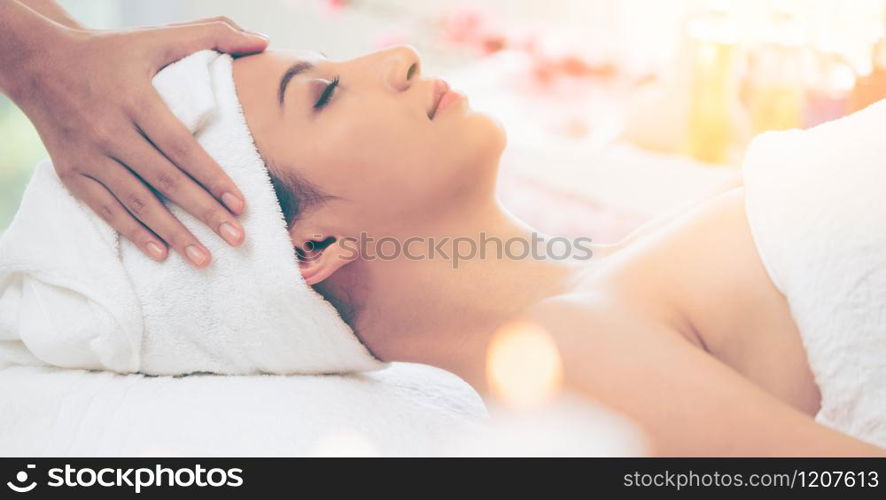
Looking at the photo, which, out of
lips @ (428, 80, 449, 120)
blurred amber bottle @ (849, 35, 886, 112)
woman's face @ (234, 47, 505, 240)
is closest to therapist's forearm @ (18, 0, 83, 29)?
woman's face @ (234, 47, 505, 240)

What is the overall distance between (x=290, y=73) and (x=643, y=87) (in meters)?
1.15

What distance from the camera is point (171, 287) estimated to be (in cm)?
120

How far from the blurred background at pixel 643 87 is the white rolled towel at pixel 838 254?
0.58 metres

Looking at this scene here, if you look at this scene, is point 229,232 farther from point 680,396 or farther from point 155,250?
point 680,396

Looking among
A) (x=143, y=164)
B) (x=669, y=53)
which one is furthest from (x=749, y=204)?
(x=669, y=53)

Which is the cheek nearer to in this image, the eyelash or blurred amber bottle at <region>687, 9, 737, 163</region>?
the eyelash

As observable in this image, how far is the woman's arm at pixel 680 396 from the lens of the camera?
3.21ft

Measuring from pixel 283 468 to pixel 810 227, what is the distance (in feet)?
2.24

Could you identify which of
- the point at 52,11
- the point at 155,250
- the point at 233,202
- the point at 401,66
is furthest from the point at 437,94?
the point at 52,11

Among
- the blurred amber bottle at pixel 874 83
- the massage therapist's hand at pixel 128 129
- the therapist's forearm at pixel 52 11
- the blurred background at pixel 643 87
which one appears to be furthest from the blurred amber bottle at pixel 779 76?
the therapist's forearm at pixel 52 11

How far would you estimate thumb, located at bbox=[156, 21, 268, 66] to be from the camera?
130 centimetres

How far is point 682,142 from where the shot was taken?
2.04m

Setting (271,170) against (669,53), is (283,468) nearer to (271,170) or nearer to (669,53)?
(271,170)

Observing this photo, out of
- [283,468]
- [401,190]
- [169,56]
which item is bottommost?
[283,468]
